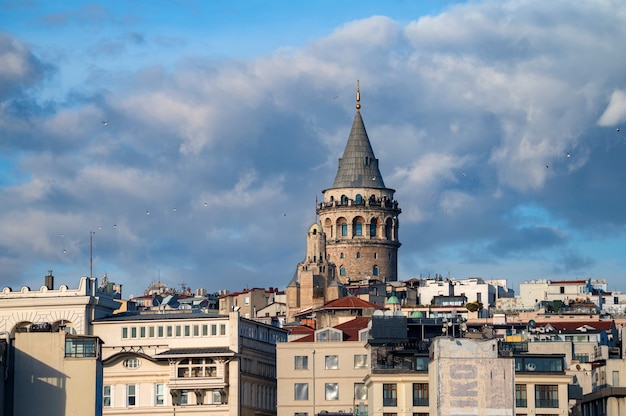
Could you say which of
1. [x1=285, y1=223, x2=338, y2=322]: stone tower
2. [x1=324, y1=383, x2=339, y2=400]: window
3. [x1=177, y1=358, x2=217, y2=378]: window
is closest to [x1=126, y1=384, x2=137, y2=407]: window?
[x1=177, y1=358, x2=217, y2=378]: window

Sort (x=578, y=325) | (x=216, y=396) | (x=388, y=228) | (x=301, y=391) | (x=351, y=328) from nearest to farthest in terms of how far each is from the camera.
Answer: (x=301, y=391)
(x=216, y=396)
(x=351, y=328)
(x=578, y=325)
(x=388, y=228)

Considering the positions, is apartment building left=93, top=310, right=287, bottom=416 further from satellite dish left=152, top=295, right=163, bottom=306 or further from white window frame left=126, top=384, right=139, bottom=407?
satellite dish left=152, top=295, right=163, bottom=306

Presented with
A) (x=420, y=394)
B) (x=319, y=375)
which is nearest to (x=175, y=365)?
(x=319, y=375)

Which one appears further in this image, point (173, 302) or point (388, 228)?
point (388, 228)

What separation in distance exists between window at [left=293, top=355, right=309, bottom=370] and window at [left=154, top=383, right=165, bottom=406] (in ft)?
27.9

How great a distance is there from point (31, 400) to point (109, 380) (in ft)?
119

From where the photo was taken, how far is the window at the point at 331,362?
12350 cm

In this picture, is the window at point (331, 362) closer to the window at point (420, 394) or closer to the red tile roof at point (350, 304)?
the window at point (420, 394)

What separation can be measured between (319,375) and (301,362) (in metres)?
1.51

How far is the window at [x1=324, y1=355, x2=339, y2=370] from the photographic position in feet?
405

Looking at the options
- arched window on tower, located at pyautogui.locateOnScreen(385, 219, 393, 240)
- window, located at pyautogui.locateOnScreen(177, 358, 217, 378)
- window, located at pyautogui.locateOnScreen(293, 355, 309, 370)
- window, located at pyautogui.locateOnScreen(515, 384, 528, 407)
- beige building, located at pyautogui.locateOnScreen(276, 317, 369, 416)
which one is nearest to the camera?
window, located at pyautogui.locateOnScreen(515, 384, 528, 407)

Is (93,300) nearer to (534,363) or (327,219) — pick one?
(534,363)

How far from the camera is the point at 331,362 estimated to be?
406 feet

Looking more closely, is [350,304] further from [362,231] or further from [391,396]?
[391,396]
